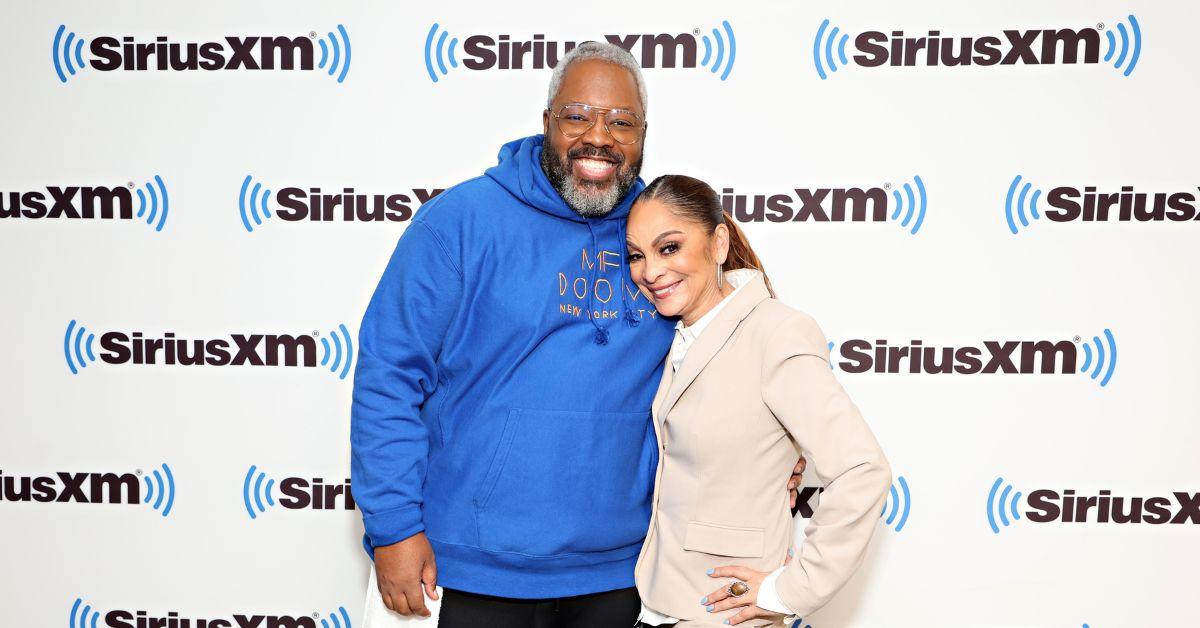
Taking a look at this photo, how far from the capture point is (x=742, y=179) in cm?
212

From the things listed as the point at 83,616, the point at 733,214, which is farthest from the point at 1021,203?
the point at 83,616

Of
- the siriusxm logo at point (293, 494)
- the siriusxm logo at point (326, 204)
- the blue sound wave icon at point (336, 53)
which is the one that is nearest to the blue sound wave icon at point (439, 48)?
the blue sound wave icon at point (336, 53)

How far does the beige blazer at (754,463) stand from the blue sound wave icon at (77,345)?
174cm

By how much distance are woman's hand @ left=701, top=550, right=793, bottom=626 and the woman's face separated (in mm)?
490

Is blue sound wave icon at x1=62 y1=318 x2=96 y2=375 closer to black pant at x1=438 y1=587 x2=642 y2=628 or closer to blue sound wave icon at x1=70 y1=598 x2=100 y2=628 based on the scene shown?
blue sound wave icon at x1=70 y1=598 x2=100 y2=628

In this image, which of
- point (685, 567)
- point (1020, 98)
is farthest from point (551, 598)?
point (1020, 98)

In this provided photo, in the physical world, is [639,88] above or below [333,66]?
below

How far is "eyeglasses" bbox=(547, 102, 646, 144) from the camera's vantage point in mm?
1521

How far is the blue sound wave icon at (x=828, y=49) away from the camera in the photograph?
2.07 metres

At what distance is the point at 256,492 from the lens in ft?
7.43

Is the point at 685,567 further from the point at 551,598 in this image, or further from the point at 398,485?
the point at 398,485

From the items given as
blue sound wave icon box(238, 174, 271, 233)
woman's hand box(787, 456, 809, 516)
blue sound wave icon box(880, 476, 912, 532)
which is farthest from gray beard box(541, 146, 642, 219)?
blue sound wave icon box(880, 476, 912, 532)

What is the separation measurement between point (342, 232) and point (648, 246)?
1071mm

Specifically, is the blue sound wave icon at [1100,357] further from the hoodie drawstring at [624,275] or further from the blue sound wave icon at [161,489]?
the blue sound wave icon at [161,489]
